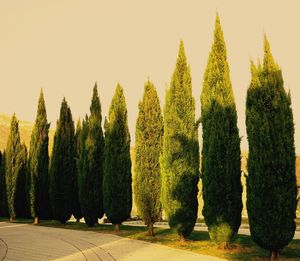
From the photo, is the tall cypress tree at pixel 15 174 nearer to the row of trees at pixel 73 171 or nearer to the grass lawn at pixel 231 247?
the row of trees at pixel 73 171

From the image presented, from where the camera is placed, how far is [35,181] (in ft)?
106

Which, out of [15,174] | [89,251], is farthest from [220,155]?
[15,174]

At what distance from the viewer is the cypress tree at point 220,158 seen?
1466 cm

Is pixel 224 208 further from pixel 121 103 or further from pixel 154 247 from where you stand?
pixel 121 103

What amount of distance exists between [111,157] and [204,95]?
976 centimetres

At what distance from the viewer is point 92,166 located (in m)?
26.8

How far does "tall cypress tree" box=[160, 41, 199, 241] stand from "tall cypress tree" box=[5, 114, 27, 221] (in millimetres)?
21962

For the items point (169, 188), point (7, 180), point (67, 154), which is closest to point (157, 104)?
point (169, 188)

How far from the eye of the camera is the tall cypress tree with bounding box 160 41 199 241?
17375 mm

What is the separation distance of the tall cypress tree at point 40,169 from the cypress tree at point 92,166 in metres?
6.57

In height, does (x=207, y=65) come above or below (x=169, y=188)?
above

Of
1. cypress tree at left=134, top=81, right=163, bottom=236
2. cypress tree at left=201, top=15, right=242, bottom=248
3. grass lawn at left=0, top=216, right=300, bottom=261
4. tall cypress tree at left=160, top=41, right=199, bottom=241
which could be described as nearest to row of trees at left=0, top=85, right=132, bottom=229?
cypress tree at left=134, top=81, right=163, bottom=236

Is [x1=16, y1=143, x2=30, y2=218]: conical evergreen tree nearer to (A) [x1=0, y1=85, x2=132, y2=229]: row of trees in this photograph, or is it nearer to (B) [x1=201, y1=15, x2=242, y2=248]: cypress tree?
(A) [x1=0, y1=85, x2=132, y2=229]: row of trees

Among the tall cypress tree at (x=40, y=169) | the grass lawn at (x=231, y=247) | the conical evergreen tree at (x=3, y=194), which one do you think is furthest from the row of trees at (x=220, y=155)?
the conical evergreen tree at (x=3, y=194)
